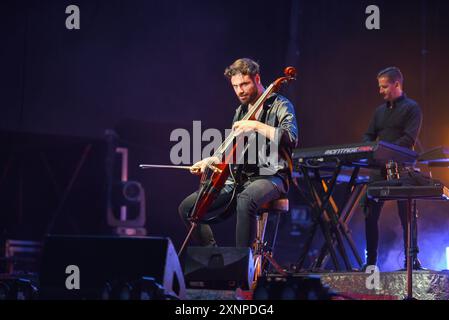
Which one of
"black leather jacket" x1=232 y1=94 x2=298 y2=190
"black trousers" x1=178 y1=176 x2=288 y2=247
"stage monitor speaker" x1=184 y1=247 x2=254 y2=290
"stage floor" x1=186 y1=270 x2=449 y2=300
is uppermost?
"black leather jacket" x1=232 y1=94 x2=298 y2=190

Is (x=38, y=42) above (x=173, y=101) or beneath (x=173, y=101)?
above

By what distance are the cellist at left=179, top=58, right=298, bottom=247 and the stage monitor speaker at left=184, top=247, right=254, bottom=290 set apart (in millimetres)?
458

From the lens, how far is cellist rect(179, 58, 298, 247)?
3.86 meters

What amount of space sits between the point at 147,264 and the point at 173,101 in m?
4.88

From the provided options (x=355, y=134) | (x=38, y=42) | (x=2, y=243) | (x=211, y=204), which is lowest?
(x=2, y=243)

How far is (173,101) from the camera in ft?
25.3

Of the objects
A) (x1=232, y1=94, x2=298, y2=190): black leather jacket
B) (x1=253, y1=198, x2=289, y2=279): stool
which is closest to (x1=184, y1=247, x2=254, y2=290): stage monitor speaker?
(x1=253, y1=198, x2=289, y2=279): stool

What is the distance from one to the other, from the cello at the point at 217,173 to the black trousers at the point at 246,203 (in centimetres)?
8

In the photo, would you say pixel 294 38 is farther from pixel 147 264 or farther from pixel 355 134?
pixel 147 264

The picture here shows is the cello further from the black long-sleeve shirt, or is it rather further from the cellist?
the black long-sleeve shirt

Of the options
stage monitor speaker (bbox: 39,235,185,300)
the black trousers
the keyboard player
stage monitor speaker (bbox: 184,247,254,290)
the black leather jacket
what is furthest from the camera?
the keyboard player

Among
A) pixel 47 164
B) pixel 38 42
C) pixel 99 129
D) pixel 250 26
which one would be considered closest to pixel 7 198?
pixel 47 164

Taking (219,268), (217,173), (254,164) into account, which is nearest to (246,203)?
(217,173)

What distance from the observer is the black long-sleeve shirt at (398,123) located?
5191 millimetres
